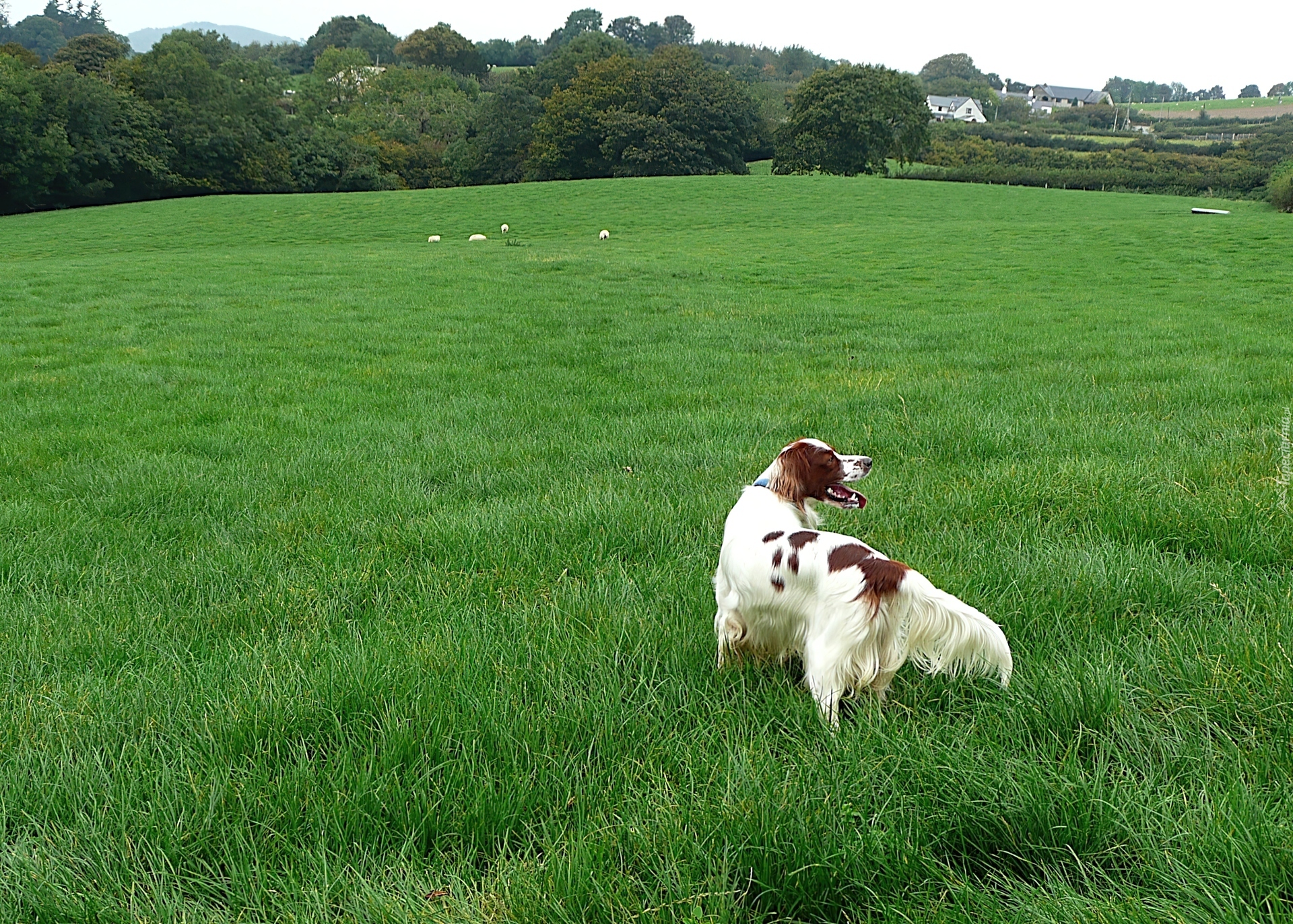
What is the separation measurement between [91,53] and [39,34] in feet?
394

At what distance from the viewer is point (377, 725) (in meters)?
2.49

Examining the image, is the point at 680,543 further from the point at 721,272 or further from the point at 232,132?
the point at 232,132

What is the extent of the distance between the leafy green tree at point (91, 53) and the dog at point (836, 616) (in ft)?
275

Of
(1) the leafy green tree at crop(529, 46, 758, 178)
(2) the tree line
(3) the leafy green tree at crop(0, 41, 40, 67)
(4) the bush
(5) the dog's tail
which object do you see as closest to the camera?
(5) the dog's tail

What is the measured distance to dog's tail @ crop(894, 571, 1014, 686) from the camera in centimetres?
245

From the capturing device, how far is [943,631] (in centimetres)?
247

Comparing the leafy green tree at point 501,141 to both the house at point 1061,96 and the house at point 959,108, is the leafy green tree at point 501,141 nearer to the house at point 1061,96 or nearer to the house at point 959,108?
the house at point 959,108

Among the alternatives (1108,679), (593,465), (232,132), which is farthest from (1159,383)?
(232,132)

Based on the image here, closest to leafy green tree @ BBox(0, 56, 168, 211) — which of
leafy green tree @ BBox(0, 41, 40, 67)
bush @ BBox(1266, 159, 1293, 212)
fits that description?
leafy green tree @ BBox(0, 41, 40, 67)

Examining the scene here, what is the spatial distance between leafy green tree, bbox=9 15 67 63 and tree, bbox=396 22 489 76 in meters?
67.0

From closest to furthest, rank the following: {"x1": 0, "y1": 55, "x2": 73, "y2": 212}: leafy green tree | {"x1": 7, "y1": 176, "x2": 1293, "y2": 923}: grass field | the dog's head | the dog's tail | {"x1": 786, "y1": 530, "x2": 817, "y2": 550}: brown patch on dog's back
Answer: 1. {"x1": 7, "y1": 176, "x2": 1293, "y2": 923}: grass field
2. the dog's tail
3. {"x1": 786, "y1": 530, "x2": 817, "y2": 550}: brown patch on dog's back
4. the dog's head
5. {"x1": 0, "y1": 55, "x2": 73, "y2": 212}: leafy green tree

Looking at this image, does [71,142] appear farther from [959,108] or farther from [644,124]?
[959,108]

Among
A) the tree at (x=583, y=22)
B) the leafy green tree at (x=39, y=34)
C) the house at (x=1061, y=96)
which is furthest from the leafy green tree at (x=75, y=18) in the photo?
the house at (x=1061, y=96)

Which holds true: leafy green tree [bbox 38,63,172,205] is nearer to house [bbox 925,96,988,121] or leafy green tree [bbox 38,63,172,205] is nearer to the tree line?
the tree line
